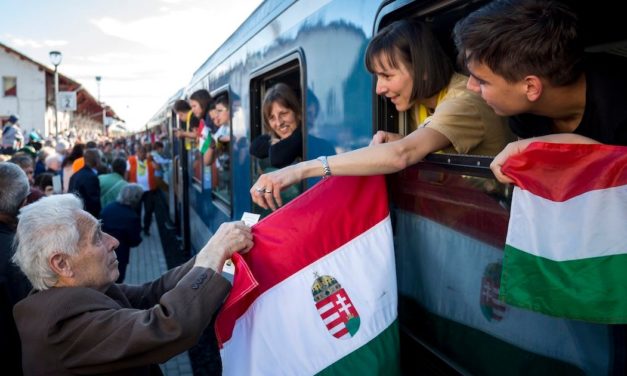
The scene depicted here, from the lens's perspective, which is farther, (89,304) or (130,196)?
(130,196)

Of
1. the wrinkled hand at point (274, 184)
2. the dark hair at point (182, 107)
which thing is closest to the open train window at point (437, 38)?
the wrinkled hand at point (274, 184)

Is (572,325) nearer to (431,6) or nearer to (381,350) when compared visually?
(381,350)

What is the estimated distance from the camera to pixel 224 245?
1.89 m

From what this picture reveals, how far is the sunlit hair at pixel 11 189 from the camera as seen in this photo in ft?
9.31

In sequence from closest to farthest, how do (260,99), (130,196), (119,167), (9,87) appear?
(260,99)
(130,196)
(119,167)
(9,87)

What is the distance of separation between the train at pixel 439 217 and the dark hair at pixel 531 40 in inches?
Answer: 10.8

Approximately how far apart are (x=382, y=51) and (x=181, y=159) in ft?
24.0

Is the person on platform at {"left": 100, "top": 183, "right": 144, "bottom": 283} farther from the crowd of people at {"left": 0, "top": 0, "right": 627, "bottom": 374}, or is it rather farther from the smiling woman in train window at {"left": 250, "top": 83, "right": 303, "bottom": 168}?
the crowd of people at {"left": 0, "top": 0, "right": 627, "bottom": 374}

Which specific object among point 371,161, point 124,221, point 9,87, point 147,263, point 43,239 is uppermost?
point 9,87

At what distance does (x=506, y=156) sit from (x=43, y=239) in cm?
147

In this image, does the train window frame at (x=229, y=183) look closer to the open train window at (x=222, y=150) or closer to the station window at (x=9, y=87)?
the open train window at (x=222, y=150)

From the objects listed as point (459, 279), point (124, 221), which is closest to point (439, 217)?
point (459, 279)

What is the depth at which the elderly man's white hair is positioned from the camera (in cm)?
182

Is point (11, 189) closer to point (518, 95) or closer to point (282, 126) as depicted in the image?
point (282, 126)
